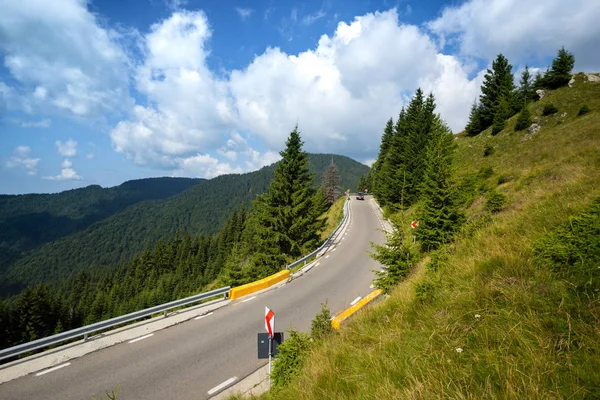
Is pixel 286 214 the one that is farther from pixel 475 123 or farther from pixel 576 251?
pixel 475 123

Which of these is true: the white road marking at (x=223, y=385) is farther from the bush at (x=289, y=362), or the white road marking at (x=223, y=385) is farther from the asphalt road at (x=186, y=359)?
the bush at (x=289, y=362)

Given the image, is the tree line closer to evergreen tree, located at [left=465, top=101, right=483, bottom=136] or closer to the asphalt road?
the asphalt road

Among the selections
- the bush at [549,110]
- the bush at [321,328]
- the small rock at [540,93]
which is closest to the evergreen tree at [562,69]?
the small rock at [540,93]

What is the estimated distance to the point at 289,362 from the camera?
5211 mm

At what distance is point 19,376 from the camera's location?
253 inches

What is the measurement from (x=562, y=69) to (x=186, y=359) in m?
52.2

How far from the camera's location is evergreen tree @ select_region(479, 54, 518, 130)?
3409 centimetres

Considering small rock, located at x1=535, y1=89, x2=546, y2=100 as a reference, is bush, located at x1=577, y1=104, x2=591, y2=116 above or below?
below

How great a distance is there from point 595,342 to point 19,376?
37.4 feet

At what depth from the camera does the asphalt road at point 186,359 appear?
20.4 feet

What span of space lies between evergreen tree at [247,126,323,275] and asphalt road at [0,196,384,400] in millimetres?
7021

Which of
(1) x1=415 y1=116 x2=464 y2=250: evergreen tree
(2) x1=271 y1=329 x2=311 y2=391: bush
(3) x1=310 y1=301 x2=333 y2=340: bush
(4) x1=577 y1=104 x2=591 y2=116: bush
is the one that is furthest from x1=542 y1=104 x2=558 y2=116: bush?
(2) x1=271 y1=329 x2=311 y2=391: bush

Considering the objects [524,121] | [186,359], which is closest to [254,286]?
[186,359]

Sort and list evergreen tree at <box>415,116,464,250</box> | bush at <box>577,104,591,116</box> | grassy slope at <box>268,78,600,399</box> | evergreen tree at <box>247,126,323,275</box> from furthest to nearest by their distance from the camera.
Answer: bush at <box>577,104,591,116</box> → evergreen tree at <box>247,126,323,275</box> → evergreen tree at <box>415,116,464,250</box> → grassy slope at <box>268,78,600,399</box>
